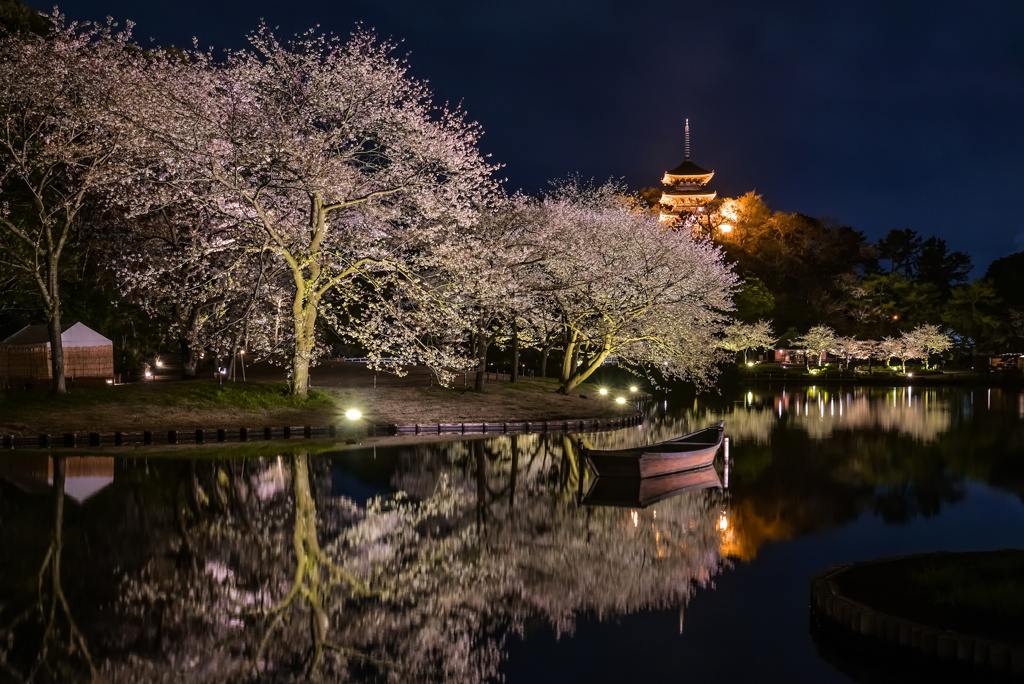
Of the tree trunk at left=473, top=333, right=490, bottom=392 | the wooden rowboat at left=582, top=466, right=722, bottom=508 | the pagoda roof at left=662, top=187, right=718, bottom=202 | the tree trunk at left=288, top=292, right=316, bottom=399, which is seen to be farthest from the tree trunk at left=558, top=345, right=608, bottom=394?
the pagoda roof at left=662, top=187, right=718, bottom=202

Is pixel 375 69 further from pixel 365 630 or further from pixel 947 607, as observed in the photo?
pixel 947 607

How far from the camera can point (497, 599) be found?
10.9 m

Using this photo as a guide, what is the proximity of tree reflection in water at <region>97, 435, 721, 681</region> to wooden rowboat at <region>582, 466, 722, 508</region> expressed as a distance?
50cm

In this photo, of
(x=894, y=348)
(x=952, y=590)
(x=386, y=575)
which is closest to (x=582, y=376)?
(x=386, y=575)

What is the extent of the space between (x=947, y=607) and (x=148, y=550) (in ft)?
36.1

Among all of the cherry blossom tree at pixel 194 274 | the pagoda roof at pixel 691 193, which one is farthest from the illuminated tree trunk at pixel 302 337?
the pagoda roof at pixel 691 193

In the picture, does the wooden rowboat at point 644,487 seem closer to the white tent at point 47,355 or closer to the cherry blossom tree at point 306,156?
Answer: the cherry blossom tree at point 306,156

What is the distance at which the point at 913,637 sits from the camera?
8.29 meters

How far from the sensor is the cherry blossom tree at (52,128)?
1048 inches

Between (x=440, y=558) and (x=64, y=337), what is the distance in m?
25.4

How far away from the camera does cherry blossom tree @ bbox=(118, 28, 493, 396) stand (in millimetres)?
27203

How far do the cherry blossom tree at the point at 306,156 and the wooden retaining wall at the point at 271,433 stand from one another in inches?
126

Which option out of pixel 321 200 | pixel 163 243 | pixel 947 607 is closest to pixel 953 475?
pixel 947 607

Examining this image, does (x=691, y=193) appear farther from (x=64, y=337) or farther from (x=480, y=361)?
(x=64, y=337)
